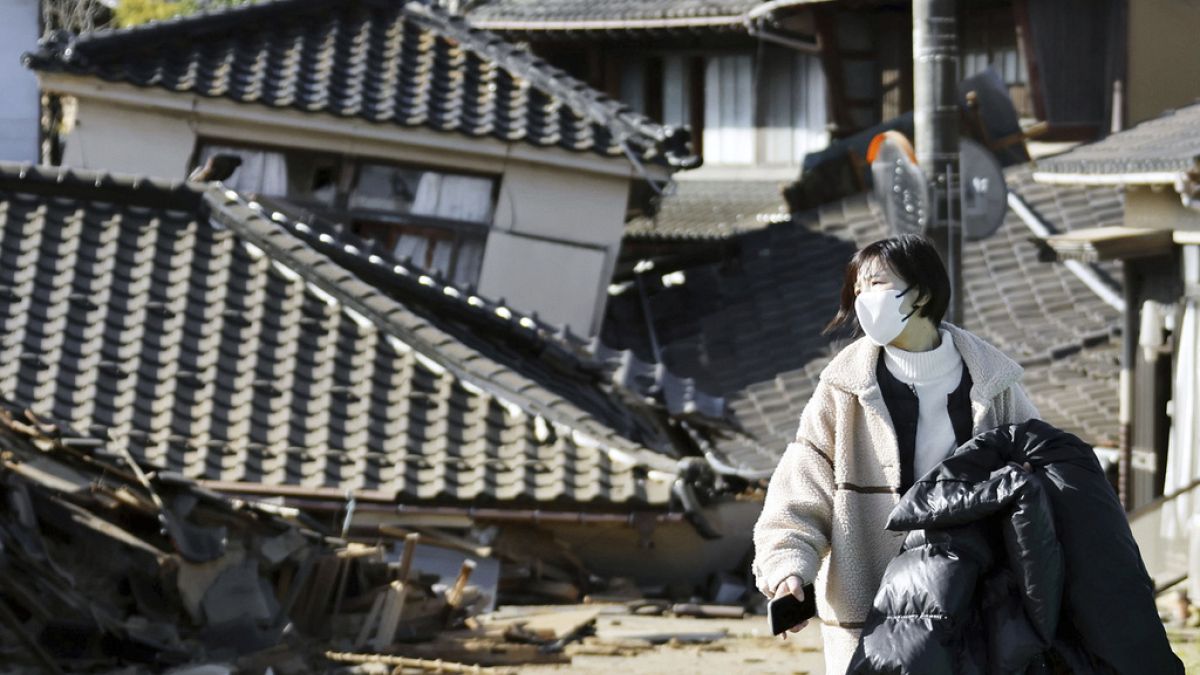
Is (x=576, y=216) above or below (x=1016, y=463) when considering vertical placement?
below

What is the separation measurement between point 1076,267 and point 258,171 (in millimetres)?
8222

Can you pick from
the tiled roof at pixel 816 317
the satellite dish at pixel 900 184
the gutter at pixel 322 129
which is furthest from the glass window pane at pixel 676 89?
the satellite dish at pixel 900 184

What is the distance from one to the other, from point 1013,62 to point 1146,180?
433 inches

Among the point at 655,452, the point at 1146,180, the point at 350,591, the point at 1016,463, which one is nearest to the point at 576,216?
the point at 655,452

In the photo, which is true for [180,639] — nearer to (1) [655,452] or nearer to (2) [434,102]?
(1) [655,452]

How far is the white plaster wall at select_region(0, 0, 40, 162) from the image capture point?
925 inches

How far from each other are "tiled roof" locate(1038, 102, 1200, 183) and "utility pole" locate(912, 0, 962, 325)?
2.71 meters

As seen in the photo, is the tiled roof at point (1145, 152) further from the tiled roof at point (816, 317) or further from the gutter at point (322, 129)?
the gutter at point (322, 129)

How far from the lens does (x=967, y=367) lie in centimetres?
553

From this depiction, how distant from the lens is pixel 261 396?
15.3 metres

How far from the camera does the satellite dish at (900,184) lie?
11914 mm

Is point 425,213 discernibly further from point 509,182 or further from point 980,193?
point 980,193

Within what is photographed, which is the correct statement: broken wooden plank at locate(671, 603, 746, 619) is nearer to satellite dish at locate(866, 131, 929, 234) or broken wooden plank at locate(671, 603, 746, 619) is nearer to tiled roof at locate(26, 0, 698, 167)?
satellite dish at locate(866, 131, 929, 234)

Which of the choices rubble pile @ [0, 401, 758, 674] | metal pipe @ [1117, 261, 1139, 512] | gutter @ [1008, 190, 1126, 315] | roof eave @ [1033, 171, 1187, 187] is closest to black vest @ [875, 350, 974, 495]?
rubble pile @ [0, 401, 758, 674]
